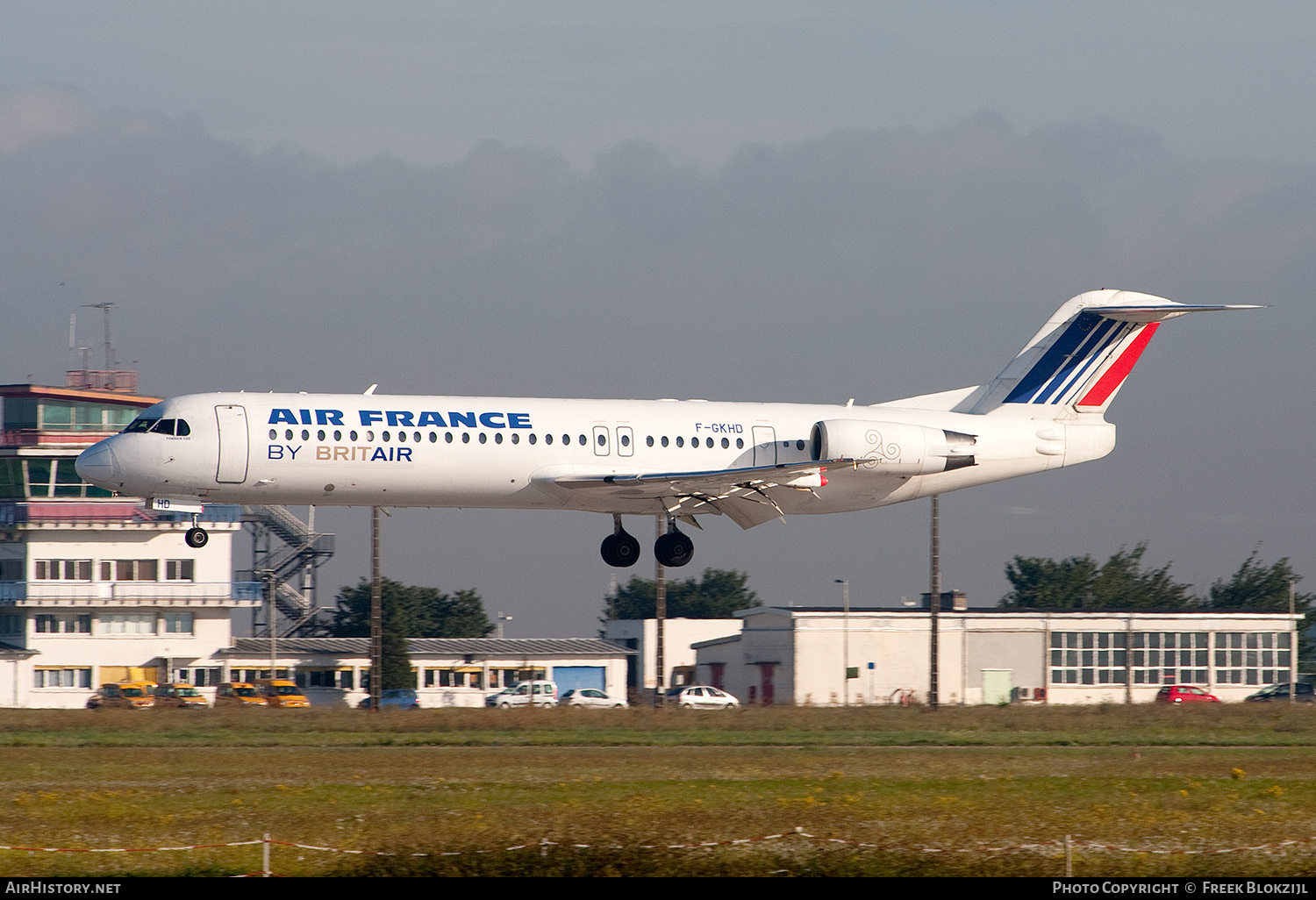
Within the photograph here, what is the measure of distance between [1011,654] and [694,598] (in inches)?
2277

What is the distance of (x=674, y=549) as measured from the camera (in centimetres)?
3528

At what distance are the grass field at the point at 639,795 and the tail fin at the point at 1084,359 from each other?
25.5ft

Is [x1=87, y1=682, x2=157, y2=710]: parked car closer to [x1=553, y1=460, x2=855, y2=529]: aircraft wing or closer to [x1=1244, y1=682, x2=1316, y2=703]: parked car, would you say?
[x1=553, y1=460, x2=855, y2=529]: aircraft wing

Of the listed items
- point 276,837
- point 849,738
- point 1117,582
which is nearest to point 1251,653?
point 1117,582

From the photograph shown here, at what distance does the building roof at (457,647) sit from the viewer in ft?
253

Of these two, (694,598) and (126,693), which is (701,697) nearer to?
(126,693)

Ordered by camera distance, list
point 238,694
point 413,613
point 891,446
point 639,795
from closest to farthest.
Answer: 1. point 639,795
2. point 891,446
3. point 238,694
4. point 413,613

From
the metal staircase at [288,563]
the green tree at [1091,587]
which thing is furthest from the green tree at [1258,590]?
the metal staircase at [288,563]

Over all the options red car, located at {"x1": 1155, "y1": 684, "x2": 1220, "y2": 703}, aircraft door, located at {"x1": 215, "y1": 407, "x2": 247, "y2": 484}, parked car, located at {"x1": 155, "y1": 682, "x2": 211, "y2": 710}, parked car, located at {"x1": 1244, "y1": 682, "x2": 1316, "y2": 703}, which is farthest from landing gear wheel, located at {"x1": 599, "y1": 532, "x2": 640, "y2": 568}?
parked car, located at {"x1": 1244, "y1": 682, "x2": 1316, "y2": 703}

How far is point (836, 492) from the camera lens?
114 feet

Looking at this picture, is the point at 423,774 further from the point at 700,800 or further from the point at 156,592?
the point at 156,592

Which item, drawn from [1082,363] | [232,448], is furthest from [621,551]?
[1082,363]

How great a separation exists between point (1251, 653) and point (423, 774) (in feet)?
181

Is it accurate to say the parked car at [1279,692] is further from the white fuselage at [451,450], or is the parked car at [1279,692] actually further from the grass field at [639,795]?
the white fuselage at [451,450]
